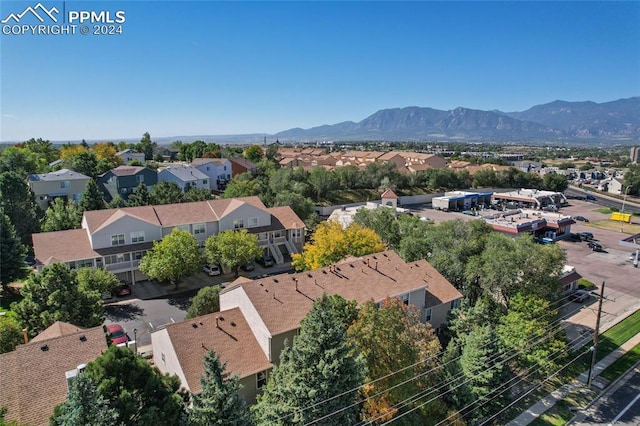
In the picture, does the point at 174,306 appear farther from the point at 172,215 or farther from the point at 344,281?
the point at 344,281

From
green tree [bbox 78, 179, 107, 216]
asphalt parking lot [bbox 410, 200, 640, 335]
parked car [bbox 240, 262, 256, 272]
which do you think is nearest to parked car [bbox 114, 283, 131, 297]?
parked car [bbox 240, 262, 256, 272]

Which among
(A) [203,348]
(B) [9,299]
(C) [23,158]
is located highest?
(C) [23,158]

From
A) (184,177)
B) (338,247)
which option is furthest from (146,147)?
(338,247)

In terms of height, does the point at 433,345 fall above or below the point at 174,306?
above

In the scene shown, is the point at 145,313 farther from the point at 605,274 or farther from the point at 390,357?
the point at 605,274

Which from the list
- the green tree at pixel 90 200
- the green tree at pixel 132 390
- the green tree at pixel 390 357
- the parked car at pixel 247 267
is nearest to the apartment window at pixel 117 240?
the parked car at pixel 247 267

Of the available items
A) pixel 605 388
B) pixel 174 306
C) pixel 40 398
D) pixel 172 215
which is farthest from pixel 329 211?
pixel 40 398
